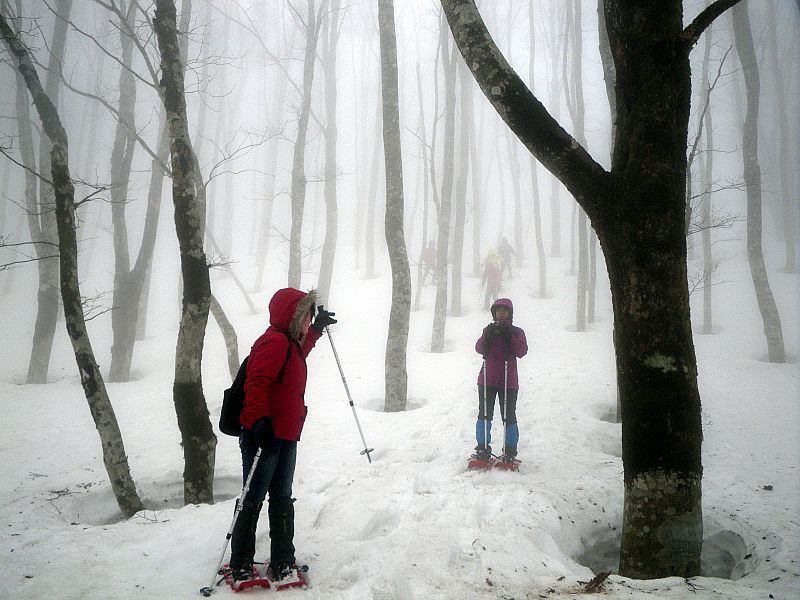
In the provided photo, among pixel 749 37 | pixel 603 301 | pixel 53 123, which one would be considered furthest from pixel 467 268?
pixel 53 123

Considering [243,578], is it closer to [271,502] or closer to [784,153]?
[271,502]

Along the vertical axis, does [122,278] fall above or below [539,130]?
below

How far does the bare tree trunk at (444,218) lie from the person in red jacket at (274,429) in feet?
29.8

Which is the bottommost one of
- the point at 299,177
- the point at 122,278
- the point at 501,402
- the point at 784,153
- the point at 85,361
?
the point at 501,402

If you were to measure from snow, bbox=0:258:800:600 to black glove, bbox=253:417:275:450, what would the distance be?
92cm

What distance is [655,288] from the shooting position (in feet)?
8.95

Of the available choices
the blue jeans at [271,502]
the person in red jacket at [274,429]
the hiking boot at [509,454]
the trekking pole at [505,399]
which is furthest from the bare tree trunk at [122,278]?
the hiking boot at [509,454]

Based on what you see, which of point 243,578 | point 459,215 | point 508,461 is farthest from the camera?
point 459,215

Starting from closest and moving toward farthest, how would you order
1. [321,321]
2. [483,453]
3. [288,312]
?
[288,312], [321,321], [483,453]

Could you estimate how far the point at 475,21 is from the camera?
320 centimetres

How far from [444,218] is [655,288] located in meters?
10.7

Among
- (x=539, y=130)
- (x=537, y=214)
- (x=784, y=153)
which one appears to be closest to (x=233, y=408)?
(x=539, y=130)

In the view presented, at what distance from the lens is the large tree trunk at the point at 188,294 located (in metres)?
4.68

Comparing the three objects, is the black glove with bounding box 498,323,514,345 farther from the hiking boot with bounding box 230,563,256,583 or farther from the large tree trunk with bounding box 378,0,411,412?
the hiking boot with bounding box 230,563,256,583
